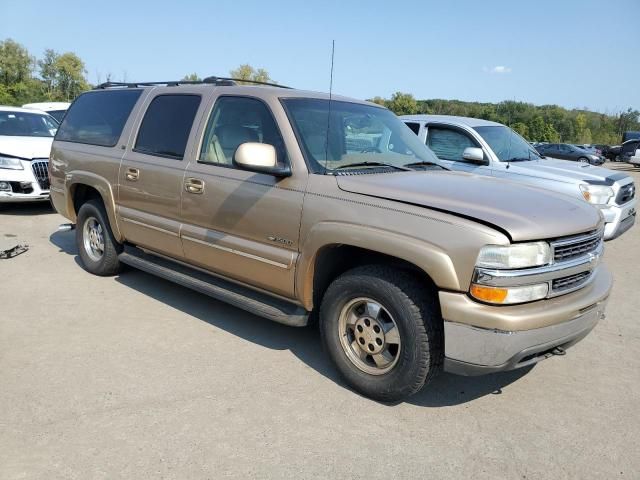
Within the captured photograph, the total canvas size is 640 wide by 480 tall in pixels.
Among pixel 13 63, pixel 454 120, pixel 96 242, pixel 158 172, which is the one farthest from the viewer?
pixel 13 63

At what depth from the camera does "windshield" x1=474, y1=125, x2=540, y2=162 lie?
7.71 m

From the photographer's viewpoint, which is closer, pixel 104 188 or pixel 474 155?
pixel 104 188

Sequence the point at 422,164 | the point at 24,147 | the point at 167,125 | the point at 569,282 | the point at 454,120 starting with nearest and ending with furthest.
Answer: the point at 569,282 → the point at 422,164 → the point at 167,125 → the point at 454,120 → the point at 24,147

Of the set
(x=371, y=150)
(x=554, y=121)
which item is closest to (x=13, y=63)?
(x=371, y=150)

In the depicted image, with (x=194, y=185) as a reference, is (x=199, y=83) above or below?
above

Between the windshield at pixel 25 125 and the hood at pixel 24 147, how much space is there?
494 mm

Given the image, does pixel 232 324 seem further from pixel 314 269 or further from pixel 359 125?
pixel 359 125

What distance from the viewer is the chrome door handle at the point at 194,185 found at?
4.09 m

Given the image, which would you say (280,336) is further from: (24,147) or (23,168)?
(24,147)

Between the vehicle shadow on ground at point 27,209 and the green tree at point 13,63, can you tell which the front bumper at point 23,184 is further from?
the green tree at point 13,63

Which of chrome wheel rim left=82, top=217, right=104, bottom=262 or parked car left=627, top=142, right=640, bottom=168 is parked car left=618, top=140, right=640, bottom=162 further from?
chrome wheel rim left=82, top=217, right=104, bottom=262

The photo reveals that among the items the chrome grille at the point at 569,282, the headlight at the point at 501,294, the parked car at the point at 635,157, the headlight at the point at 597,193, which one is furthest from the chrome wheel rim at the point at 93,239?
the parked car at the point at 635,157

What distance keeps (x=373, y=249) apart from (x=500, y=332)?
2.73 ft

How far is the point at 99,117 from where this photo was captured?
5.43 meters
